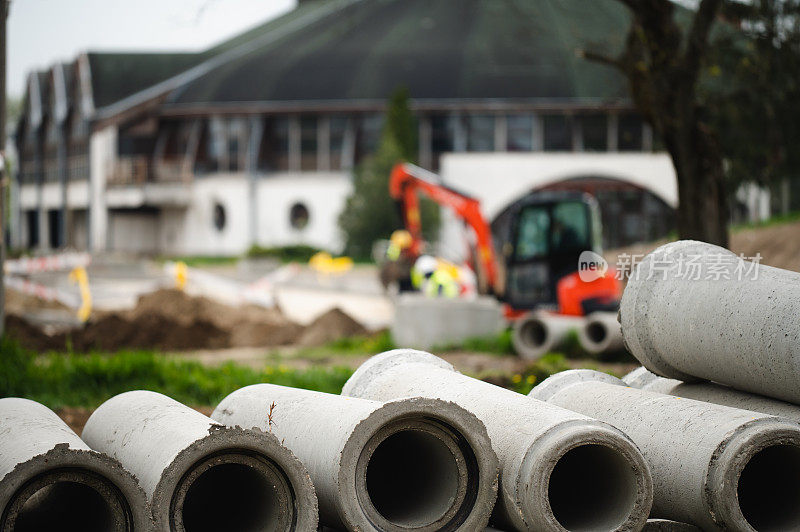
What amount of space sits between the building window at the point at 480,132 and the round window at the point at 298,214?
8673 mm

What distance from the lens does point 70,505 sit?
5.17 meters

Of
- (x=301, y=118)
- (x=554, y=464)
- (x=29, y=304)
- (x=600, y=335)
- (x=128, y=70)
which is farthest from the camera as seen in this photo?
(x=128, y=70)

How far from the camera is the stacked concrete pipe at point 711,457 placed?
15.8ft

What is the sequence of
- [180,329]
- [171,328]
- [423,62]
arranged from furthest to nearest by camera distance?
[423,62]
[171,328]
[180,329]

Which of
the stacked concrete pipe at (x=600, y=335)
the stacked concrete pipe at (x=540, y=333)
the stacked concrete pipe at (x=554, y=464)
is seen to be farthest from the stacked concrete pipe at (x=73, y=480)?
the stacked concrete pipe at (x=540, y=333)

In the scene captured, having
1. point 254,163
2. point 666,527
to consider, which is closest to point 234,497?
point 666,527

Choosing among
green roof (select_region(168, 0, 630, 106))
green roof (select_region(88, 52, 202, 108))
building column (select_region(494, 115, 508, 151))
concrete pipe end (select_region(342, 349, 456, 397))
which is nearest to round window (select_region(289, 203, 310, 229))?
green roof (select_region(168, 0, 630, 106))

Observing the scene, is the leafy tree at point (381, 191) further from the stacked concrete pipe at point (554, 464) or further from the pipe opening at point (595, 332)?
the stacked concrete pipe at point (554, 464)

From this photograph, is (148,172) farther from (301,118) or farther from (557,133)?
(557,133)

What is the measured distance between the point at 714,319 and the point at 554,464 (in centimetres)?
141

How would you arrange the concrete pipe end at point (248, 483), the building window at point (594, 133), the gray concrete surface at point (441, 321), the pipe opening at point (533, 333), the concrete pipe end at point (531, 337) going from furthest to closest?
the building window at point (594, 133)
the gray concrete surface at point (441, 321)
the pipe opening at point (533, 333)
the concrete pipe end at point (531, 337)
the concrete pipe end at point (248, 483)

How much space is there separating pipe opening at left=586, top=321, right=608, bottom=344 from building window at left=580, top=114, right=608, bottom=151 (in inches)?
1413

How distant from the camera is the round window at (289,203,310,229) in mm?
50750

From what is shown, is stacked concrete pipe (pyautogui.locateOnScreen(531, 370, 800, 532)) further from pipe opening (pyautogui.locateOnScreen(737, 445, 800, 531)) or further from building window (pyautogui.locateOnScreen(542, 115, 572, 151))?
building window (pyautogui.locateOnScreen(542, 115, 572, 151))
